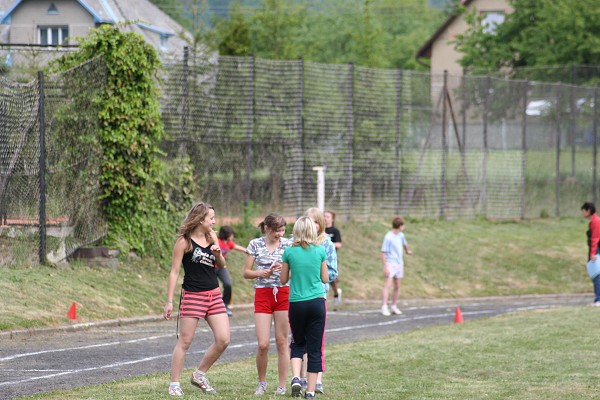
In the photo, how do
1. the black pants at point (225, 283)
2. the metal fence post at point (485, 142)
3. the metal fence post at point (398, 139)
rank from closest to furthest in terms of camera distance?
the black pants at point (225, 283) → the metal fence post at point (398, 139) → the metal fence post at point (485, 142)

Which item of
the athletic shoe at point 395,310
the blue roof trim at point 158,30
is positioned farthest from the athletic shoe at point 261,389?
the blue roof trim at point 158,30

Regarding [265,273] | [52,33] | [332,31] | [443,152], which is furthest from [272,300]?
[332,31]

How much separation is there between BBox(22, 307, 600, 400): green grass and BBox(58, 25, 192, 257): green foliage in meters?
5.90

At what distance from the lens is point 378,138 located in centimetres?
2853

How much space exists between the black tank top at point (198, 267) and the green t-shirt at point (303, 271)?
0.68 metres

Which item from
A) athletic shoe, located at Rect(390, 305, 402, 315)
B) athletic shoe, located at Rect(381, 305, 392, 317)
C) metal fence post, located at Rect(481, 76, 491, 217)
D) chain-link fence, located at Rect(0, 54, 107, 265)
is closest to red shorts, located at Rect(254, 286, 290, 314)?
chain-link fence, located at Rect(0, 54, 107, 265)

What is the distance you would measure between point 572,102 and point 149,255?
18.2m

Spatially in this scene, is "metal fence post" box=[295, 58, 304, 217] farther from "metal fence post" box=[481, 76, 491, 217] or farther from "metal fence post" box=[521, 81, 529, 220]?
"metal fence post" box=[521, 81, 529, 220]

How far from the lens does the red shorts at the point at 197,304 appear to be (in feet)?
33.9

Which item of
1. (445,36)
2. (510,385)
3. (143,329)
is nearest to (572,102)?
(143,329)

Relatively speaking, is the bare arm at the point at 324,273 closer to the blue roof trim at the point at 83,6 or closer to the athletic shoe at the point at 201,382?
the athletic shoe at the point at 201,382

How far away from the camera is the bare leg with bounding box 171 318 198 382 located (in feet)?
33.6

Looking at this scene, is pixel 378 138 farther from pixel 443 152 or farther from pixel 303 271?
pixel 303 271

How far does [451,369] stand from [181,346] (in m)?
3.74
